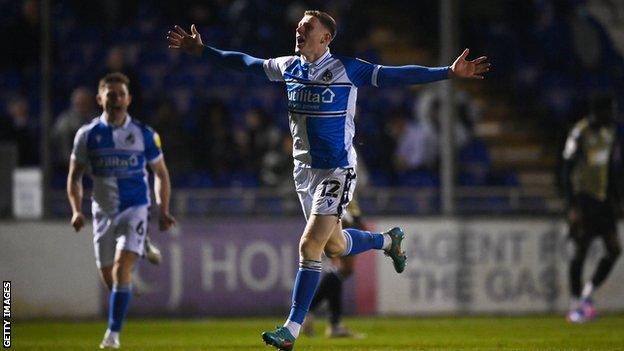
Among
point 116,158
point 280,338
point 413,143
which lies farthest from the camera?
point 413,143

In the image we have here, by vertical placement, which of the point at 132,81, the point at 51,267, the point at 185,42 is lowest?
the point at 51,267

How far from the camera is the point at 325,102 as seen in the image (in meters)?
9.90

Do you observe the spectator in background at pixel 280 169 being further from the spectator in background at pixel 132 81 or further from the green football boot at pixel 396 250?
the green football boot at pixel 396 250

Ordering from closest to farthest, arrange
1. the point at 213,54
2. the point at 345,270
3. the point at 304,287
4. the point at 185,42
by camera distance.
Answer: the point at 304,287 → the point at 185,42 → the point at 213,54 → the point at 345,270

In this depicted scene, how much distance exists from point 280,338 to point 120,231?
282 cm

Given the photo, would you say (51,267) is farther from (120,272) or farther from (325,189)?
(325,189)

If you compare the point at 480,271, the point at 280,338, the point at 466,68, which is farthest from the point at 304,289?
the point at 480,271

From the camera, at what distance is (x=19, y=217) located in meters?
16.7

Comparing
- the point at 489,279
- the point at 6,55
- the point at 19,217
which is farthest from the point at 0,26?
the point at 489,279

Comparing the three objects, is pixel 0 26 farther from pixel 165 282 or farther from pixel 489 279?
pixel 489 279

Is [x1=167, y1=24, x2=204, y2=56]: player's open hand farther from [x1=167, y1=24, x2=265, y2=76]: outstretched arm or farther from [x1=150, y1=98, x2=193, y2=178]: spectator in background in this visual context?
[x1=150, y1=98, x2=193, y2=178]: spectator in background

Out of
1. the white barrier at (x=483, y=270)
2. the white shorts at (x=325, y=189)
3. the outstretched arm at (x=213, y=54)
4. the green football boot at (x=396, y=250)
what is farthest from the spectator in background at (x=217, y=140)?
the white shorts at (x=325, y=189)

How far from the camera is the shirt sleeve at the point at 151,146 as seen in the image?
466 inches

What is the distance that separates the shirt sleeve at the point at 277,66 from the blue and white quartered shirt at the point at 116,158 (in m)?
1.97
